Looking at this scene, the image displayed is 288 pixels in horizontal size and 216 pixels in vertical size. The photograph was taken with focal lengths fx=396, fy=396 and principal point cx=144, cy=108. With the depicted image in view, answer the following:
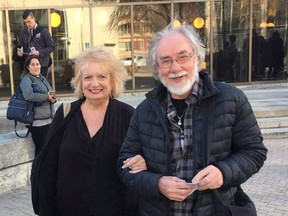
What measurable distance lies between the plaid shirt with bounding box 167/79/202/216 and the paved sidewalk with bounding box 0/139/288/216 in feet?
9.15

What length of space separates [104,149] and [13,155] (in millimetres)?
3104

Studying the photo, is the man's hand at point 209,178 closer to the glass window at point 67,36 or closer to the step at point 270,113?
the step at point 270,113

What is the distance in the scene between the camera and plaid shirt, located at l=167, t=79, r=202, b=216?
6.45 ft

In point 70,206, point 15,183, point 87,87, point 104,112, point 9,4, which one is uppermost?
point 9,4

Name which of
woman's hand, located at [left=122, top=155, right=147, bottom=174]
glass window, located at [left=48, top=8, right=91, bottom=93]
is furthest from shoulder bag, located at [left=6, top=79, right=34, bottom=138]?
glass window, located at [left=48, top=8, right=91, bottom=93]

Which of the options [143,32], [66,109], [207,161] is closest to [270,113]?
[143,32]

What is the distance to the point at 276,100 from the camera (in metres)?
9.98

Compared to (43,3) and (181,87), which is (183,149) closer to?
(181,87)

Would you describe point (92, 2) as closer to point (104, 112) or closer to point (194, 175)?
point (104, 112)

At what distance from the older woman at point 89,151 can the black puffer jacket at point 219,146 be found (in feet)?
1.88

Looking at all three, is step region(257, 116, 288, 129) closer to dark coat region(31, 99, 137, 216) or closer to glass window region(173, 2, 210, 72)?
glass window region(173, 2, 210, 72)

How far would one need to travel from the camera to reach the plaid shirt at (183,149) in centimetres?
197

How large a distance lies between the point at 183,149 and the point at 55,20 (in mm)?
10315

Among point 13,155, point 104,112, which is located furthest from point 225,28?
point 104,112
